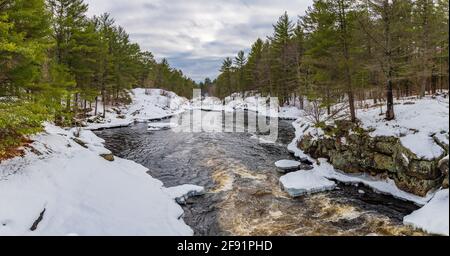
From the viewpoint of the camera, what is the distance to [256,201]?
1354 centimetres

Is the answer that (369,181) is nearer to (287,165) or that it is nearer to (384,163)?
(384,163)

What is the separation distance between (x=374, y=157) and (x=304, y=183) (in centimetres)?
403

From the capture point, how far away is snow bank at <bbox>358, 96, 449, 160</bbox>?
1327 centimetres

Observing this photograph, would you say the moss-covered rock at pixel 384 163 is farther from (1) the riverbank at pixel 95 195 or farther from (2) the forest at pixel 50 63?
(2) the forest at pixel 50 63

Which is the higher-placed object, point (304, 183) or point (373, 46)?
point (373, 46)

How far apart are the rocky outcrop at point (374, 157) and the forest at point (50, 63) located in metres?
15.1

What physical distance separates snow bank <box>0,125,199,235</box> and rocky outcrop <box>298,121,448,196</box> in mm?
8859

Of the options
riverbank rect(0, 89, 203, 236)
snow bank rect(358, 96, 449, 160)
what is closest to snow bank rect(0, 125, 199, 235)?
riverbank rect(0, 89, 203, 236)

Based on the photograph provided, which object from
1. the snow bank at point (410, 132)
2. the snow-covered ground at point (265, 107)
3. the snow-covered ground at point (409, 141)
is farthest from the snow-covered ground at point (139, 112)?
the snow bank at point (410, 132)

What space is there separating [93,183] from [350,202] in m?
11.0

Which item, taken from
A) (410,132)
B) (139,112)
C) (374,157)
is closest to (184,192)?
(374,157)

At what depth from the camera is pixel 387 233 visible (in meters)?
10.5
